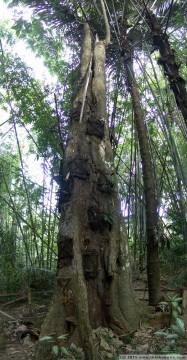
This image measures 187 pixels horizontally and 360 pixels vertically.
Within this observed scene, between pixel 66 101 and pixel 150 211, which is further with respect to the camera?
pixel 66 101

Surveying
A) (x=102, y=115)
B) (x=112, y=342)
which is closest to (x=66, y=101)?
(x=102, y=115)

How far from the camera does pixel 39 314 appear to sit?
3.29 metres

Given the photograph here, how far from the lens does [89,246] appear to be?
2.57 m

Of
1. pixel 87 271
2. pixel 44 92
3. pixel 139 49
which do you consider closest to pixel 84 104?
pixel 87 271

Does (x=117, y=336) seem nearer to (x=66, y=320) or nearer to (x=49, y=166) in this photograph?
(x=66, y=320)

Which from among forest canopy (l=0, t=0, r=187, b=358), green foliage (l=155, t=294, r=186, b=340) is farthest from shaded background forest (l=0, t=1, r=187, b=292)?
green foliage (l=155, t=294, r=186, b=340)

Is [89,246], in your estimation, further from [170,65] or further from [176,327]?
[170,65]

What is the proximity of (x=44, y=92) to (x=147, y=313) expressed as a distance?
4015 millimetres

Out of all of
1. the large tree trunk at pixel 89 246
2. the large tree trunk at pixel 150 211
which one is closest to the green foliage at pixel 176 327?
the large tree trunk at pixel 89 246

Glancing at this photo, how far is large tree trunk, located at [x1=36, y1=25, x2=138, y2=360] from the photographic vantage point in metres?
2.26

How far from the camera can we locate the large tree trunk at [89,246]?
226 cm

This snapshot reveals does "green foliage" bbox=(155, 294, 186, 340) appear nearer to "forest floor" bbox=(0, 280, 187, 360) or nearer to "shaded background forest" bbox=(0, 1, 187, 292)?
"forest floor" bbox=(0, 280, 187, 360)

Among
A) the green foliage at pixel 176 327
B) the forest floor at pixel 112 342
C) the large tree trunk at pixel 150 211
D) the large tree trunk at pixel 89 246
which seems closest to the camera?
the green foliage at pixel 176 327

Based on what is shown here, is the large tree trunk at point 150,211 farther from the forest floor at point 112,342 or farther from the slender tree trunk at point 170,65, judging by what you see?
the slender tree trunk at point 170,65
